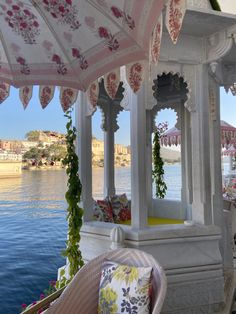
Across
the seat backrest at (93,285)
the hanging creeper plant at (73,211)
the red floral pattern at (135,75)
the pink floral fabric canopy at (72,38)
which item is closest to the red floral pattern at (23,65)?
the pink floral fabric canopy at (72,38)

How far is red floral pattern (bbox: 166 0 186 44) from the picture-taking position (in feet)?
3.46

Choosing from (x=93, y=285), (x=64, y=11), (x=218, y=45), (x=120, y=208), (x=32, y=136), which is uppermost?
(x=32, y=136)

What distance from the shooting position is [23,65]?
2080 mm

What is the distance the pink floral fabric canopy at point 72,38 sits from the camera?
4.81 ft

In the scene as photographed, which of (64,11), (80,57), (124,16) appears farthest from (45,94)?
(124,16)

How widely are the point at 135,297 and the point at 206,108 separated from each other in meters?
2.09

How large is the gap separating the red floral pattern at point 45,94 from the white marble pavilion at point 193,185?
94 cm

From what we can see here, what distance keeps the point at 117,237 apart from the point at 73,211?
1.79ft

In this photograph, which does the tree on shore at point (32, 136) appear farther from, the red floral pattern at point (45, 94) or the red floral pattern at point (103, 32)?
the red floral pattern at point (103, 32)

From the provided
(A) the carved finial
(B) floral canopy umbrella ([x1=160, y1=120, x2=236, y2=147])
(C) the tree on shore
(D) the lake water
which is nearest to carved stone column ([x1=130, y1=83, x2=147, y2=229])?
(A) the carved finial

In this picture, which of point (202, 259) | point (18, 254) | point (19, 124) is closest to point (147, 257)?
point (202, 259)

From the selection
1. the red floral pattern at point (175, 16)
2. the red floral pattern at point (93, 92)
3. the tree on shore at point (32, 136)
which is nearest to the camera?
the red floral pattern at point (175, 16)

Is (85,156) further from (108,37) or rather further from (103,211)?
(108,37)

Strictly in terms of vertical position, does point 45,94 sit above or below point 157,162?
above
